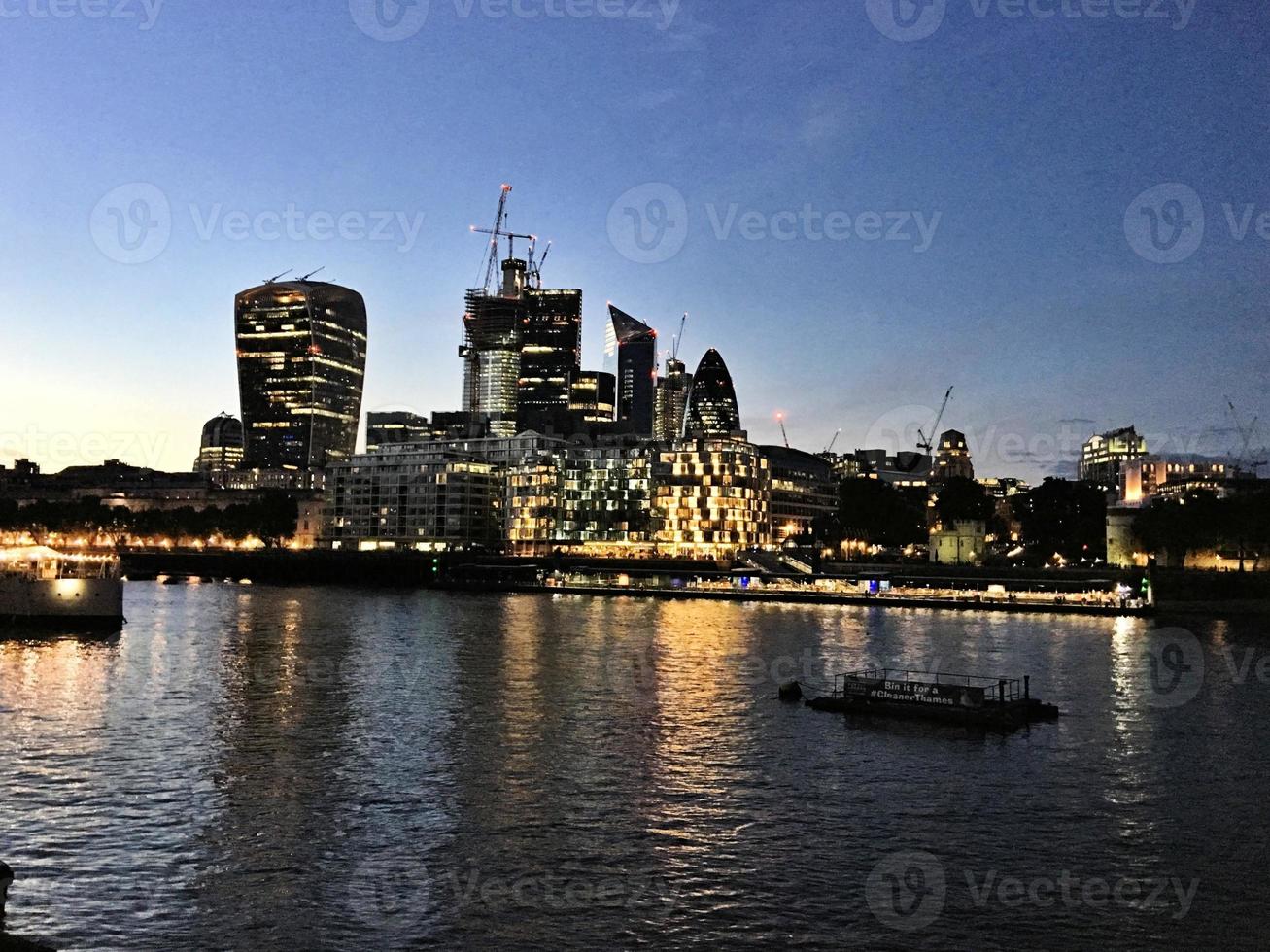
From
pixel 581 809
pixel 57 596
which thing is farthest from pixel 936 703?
pixel 57 596

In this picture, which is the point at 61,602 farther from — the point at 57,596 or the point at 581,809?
the point at 581,809

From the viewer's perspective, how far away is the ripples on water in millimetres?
26234

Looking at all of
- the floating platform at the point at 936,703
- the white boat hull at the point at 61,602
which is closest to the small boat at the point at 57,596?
the white boat hull at the point at 61,602

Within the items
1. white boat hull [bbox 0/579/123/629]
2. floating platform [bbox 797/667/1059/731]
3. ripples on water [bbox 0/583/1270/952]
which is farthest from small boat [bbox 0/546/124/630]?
floating platform [bbox 797/667/1059/731]

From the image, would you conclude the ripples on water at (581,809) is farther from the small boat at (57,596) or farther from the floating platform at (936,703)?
the small boat at (57,596)

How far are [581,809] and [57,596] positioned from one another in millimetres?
79911

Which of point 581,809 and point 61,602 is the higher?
point 61,602

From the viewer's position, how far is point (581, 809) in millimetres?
36188

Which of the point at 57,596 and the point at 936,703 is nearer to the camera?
the point at 936,703

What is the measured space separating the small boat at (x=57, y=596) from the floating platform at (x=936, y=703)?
70068 millimetres

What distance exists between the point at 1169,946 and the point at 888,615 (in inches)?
4613

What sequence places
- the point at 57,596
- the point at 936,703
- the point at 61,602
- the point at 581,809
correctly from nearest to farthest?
the point at 581,809 < the point at 936,703 < the point at 57,596 < the point at 61,602

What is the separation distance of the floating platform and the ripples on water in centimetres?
151

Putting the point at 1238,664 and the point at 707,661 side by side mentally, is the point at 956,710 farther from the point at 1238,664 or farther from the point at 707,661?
the point at 1238,664
